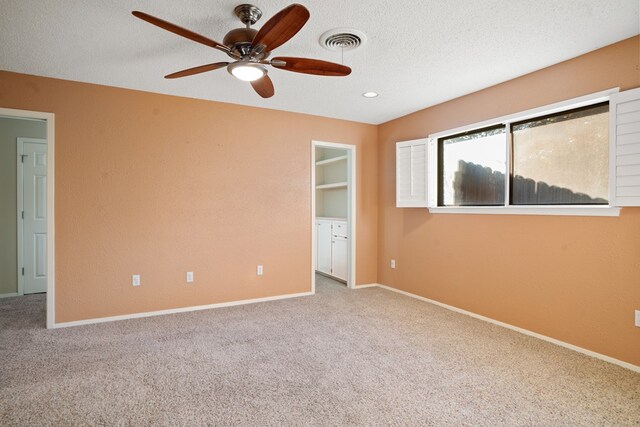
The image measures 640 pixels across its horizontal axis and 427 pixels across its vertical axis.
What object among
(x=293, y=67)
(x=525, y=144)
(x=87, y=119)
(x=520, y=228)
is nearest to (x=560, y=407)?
(x=520, y=228)

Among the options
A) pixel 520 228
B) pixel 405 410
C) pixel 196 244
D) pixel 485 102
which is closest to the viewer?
pixel 405 410

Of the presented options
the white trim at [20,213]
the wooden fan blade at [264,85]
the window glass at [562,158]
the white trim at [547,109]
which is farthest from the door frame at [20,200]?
the window glass at [562,158]

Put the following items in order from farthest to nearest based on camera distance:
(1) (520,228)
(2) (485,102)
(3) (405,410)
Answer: (2) (485,102), (1) (520,228), (3) (405,410)

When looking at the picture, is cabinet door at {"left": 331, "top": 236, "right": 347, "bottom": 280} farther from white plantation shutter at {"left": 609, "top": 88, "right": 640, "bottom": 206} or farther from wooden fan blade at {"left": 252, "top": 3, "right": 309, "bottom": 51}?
wooden fan blade at {"left": 252, "top": 3, "right": 309, "bottom": 51}

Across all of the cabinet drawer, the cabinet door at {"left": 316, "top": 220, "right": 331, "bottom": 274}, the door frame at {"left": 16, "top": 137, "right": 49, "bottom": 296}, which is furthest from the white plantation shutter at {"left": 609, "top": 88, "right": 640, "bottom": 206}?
the door frame at {"left": 16, "top": 137, "right": 49, "bottom": 296}

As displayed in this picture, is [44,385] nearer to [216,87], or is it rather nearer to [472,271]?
[216,87]

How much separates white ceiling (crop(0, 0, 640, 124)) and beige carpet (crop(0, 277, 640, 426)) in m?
2.39

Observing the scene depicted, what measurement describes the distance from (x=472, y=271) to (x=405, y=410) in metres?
2.14

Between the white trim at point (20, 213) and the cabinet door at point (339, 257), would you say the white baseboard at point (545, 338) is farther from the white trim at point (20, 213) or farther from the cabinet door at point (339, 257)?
the white trim at point (20, 213)

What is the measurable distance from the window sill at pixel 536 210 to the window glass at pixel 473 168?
0.49 ft

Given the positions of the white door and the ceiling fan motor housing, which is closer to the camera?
the ceiling fan motor housing

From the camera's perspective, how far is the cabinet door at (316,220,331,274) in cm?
562

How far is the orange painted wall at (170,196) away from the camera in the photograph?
3367 millimetres

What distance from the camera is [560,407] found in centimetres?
200
